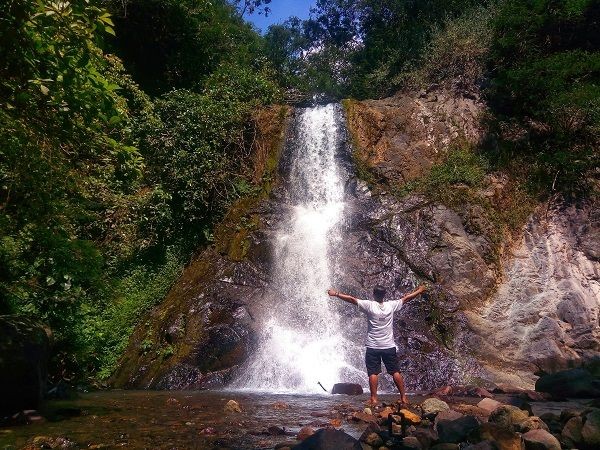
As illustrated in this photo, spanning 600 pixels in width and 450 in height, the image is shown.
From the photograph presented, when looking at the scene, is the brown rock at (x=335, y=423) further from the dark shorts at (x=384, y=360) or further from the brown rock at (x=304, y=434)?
the dark shorts at (x=384, y=360)

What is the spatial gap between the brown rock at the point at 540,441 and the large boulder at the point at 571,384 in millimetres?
3922

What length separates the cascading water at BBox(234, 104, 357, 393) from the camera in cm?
1042

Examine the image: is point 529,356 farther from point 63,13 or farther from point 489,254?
point 63,13

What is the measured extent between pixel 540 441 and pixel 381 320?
10.6 ft

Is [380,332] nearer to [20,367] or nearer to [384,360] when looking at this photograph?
[384,360]

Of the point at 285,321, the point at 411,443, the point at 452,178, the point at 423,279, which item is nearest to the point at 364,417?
the point at 411,443

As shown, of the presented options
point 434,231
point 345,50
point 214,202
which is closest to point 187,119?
point 214,202

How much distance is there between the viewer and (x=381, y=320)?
755 cm

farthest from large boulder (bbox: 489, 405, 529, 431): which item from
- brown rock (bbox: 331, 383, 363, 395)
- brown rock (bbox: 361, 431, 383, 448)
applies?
brown rock (bbox: 331, 383, 363, 395)

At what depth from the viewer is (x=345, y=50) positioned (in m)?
32.6

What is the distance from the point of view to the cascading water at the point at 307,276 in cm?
1042

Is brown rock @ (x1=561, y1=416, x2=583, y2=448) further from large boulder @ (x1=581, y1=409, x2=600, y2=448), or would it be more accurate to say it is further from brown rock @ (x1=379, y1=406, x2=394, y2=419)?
brown rock @ (x1=379, y1=406, x2=394, y2=419)

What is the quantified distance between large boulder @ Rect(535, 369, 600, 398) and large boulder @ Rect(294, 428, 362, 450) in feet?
16.9

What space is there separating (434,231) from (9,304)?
9.23 metres
